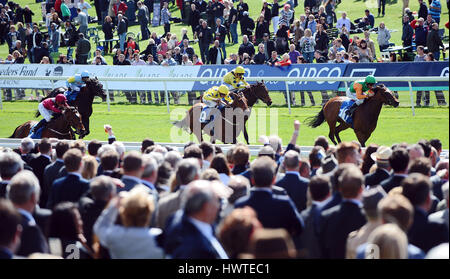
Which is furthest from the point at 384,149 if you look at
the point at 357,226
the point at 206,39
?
the point at 206,39

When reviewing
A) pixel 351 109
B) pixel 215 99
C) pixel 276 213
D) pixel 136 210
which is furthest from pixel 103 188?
pixel 351 109

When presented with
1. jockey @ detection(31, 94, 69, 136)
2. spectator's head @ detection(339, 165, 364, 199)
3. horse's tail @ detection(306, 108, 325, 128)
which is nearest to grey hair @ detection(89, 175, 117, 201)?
spectator's head @ detection(339, 165, 364, 199)

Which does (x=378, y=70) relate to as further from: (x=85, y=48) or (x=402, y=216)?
(x=402, y=216)

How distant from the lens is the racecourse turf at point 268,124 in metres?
12.3

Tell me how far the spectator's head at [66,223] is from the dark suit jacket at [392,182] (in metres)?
2.46

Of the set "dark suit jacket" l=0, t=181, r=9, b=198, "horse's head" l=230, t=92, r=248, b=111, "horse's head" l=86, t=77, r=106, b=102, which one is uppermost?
"dark suit jacket" l=0, t=181, r=9, b=198

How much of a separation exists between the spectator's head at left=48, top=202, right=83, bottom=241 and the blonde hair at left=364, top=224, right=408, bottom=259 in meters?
2.00

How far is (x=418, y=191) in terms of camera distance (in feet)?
14.1

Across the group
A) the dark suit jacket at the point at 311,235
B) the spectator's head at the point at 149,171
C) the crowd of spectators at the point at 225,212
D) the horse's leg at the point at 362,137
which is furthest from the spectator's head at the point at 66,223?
the horse's leg at the point at 362,137

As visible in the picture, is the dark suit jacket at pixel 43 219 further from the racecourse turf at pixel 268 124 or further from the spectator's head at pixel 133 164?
the racecourse turf at pixel 268 124

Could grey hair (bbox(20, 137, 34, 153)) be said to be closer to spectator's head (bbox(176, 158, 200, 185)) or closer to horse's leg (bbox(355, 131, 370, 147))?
spectator's head (bbox(176, 158, 200, 185))

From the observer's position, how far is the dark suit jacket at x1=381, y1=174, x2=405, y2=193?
5.45 m
